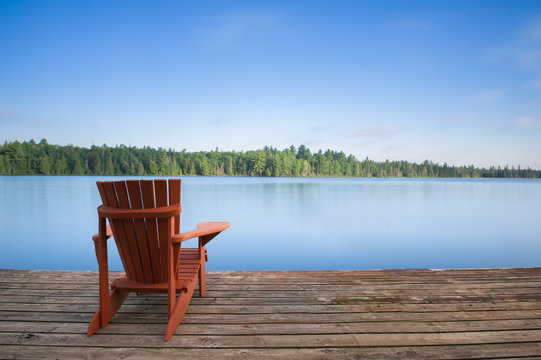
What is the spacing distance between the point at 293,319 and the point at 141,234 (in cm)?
122

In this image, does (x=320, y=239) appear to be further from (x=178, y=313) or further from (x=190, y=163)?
(x=190, y=163)

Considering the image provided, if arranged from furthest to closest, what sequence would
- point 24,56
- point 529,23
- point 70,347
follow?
point 24,56, point 529,23, point 70,347

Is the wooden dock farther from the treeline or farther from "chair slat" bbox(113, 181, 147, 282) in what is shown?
the treeline

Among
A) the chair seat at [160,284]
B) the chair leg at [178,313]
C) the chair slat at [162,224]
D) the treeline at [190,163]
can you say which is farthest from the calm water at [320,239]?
the treeline at [190,163]

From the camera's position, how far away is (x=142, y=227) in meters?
1.89

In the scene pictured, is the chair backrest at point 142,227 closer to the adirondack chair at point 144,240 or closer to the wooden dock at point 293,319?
the adirondack chair at point 144,240

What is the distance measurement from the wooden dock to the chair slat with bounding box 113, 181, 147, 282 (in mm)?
346

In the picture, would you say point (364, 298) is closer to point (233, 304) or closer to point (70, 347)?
point (233, 304)

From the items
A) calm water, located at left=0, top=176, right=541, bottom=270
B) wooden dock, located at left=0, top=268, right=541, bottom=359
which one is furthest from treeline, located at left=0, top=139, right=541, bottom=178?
wooden dock, located at left=0, top=268, right=541, bottom=359

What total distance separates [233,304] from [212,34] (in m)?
35.4

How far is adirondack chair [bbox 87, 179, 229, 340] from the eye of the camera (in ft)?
5.98

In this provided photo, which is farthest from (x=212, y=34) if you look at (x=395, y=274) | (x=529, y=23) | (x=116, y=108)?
(x=116, y=108)

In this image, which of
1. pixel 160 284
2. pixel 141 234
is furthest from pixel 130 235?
pixel 160 284

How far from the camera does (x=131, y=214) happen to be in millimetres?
1811
